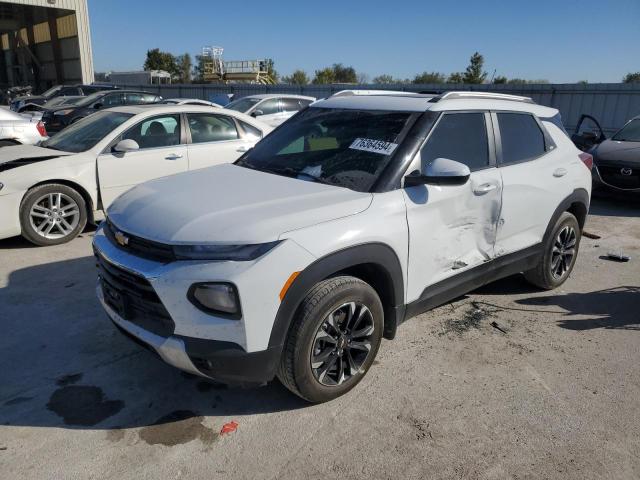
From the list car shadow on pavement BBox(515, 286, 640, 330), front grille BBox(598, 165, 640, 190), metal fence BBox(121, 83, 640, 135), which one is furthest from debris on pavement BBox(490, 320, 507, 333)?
metal fence BBox(121, 83, 640, 135)

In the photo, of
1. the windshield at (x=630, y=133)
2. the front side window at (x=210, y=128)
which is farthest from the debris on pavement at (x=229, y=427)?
the windshield at (x=630, y=133)

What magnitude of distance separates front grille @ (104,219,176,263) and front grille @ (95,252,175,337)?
4.7 inches

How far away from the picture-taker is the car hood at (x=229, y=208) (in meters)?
2.64

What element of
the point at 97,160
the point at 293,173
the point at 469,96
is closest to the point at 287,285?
the point at 293,173

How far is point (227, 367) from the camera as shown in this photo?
8.59ft

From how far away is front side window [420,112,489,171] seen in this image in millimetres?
3468

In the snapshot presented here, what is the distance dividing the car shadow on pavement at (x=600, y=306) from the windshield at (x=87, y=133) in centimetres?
517

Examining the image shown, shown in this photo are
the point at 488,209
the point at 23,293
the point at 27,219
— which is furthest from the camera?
the point at 27,219

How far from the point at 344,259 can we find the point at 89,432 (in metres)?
1.70

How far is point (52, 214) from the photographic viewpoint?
5938 millimetres

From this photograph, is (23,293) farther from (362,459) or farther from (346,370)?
(362,459)

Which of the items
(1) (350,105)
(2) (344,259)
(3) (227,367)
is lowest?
(3) (227,367)

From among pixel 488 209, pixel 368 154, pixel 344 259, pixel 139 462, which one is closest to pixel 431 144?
pixel 368 154

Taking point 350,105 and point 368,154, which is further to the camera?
point 350,105
